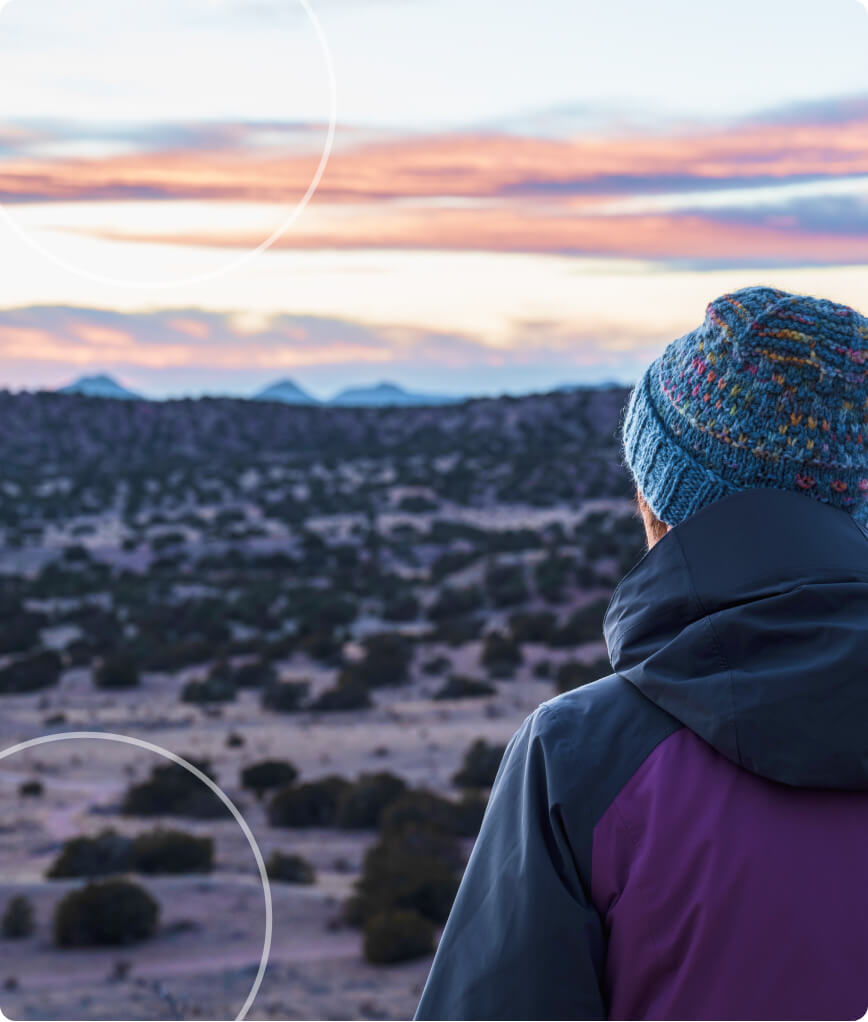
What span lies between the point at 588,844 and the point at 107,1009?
271 inches

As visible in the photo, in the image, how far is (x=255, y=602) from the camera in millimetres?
26219

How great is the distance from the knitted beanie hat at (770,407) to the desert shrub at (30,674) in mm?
18543

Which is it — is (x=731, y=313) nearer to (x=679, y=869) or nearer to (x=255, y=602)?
(x=679, y=869)

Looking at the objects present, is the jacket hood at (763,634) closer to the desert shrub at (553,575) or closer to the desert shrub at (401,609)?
the desert shrub at (401,609)

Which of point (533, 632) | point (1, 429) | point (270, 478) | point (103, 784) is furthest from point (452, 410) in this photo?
point (103, 784)

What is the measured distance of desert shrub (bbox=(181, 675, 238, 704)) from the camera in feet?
58.9

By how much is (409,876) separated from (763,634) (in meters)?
8.64

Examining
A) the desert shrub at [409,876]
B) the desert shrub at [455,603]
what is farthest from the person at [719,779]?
the desert shrub at [455,603]

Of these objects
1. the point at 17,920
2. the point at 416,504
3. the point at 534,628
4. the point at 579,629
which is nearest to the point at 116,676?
the point at 534,628

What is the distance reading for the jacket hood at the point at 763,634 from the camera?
161 cm

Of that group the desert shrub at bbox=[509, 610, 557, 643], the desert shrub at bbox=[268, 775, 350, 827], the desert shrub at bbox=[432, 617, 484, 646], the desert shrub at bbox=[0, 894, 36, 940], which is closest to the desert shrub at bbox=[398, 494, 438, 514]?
the desert shrub at bbox=[432, 617, 484, 646]

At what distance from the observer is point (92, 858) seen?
34.3ft

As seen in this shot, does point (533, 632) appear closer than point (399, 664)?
No

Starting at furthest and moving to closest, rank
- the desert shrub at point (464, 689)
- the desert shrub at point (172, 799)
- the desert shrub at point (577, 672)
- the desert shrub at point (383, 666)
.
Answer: the desert shrub at point (383, 666)
the desert shrub at point (464, 689)
the desert shrub at point (577, 672)
the desert shrub at point (172, 799)
